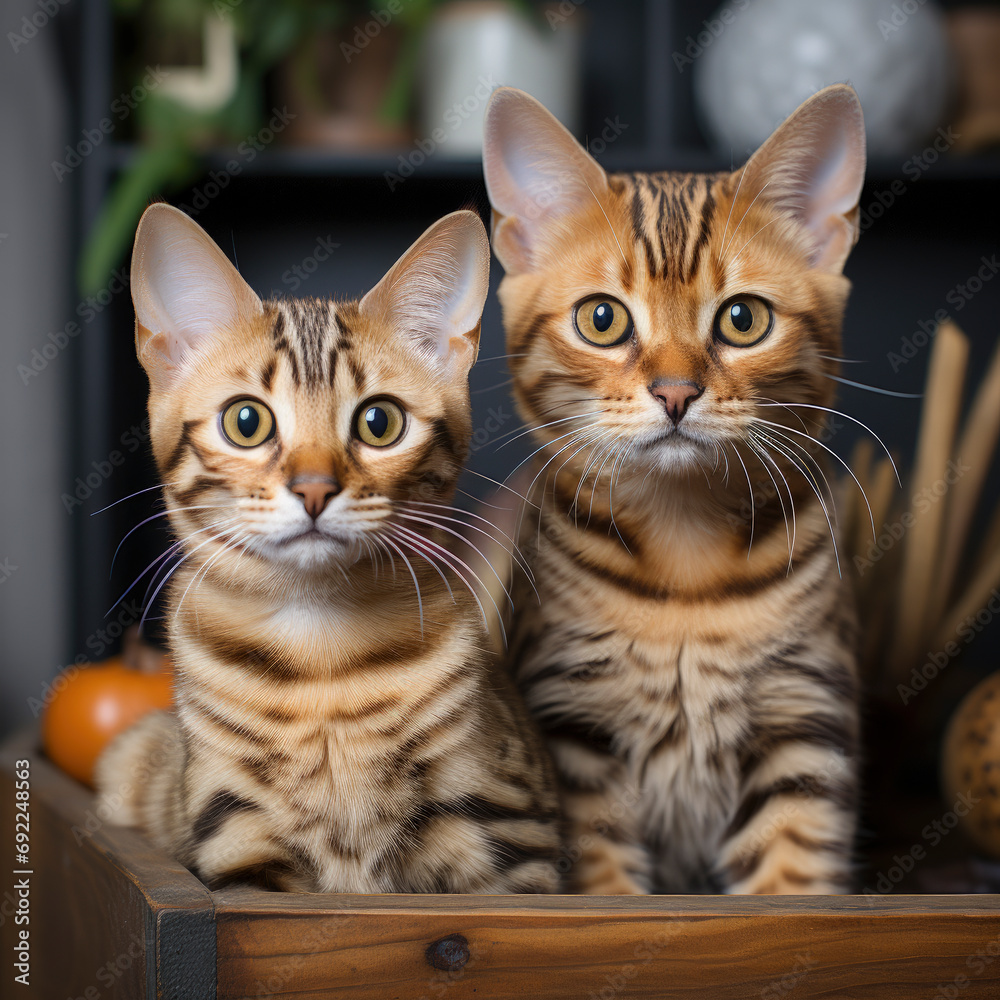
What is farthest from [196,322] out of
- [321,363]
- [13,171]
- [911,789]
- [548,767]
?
[13,171]

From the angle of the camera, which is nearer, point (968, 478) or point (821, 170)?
point (821, 170)

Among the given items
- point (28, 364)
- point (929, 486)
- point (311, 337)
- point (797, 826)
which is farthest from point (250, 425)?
point (28, 364)

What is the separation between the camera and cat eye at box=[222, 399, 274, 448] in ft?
1.87

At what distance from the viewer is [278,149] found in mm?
1627

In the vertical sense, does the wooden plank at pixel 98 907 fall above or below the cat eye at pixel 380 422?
below

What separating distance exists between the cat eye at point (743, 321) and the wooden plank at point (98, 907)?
18.7 inches

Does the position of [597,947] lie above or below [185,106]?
below

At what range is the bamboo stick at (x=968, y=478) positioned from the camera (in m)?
0.86

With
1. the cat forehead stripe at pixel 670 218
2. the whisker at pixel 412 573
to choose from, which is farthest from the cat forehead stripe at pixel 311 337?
the cat forehead stripe at pixel 670 218

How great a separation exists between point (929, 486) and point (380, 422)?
0.52 metres

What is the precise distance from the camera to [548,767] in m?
0.67

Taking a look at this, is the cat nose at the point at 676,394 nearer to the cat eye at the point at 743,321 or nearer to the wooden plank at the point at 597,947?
the cat eye at the point at 743,321

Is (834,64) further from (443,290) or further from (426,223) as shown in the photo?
(443,290)

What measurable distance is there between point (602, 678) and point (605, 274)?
0.95ft
